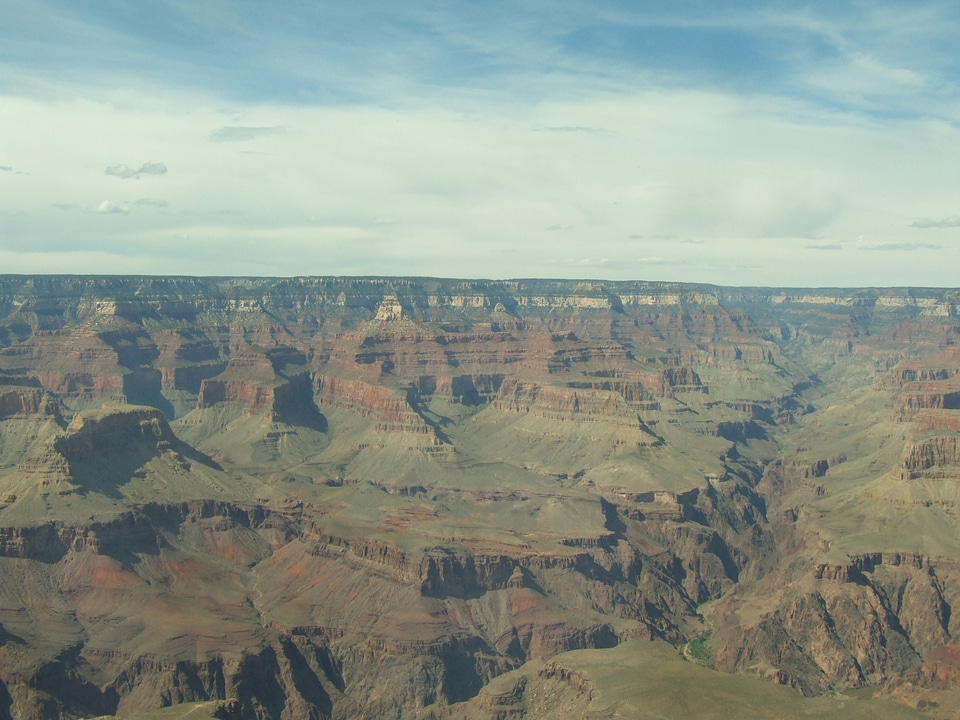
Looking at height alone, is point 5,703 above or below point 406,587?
below

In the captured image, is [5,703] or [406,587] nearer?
[5,703]

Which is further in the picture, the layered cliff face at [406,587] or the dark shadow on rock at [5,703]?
the layered cliff face at [406,587]

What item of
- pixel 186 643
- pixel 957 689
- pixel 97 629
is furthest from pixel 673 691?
pixel 97 629

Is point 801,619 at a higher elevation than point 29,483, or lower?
lower

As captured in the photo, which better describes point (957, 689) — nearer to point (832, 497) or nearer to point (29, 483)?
point (832, 497)

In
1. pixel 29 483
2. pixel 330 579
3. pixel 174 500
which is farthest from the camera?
pixel 174 500

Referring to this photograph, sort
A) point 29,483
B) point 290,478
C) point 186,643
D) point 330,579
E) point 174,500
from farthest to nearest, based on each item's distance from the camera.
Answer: point 290,478 → point 174,500 → point 29,483 → point 330,579 → point 186,643

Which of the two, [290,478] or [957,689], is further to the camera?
[290,478]

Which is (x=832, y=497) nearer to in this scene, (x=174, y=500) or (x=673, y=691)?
(x=673, y=691)

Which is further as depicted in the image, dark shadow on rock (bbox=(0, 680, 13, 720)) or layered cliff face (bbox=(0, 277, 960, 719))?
layered cliff face (bbox=(0, 277, 960, 719))
